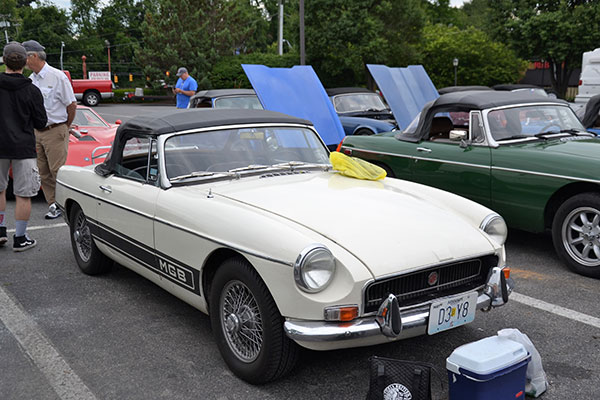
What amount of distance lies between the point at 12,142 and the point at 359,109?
8.46 metres

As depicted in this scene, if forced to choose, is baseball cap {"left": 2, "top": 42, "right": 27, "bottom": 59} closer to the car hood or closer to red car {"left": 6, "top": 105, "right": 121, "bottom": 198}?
red car {"left": 6, "top": 105, "right": 121, "bottom": 198}

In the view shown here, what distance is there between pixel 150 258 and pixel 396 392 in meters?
1.99

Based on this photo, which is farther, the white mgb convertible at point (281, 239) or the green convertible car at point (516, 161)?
the green convertible car at point (516, 161)

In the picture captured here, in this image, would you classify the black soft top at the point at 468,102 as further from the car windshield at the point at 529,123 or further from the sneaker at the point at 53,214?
the sneaker at the point at 53,214

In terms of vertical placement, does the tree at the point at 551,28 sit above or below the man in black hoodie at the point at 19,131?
above

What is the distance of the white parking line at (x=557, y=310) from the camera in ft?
13.3

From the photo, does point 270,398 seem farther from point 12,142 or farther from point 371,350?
point 12,142

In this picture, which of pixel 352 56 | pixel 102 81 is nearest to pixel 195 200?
pixel 352 56

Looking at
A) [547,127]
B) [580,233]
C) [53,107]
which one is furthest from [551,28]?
[53,107]

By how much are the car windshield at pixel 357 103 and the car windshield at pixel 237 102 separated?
2402 mm

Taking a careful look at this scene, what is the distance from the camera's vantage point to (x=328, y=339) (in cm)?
287

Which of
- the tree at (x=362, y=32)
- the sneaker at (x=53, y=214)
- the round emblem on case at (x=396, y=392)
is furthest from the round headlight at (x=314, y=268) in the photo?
the tree at (x=362, y=32)

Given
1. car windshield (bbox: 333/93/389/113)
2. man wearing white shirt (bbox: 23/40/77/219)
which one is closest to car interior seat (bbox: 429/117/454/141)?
man wearing white shirt (bbox: 23/40/77/219)

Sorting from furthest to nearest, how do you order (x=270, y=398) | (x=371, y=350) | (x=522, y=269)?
(x=522, y=269)
(x=371, y=350)
(x=270, y=398)
